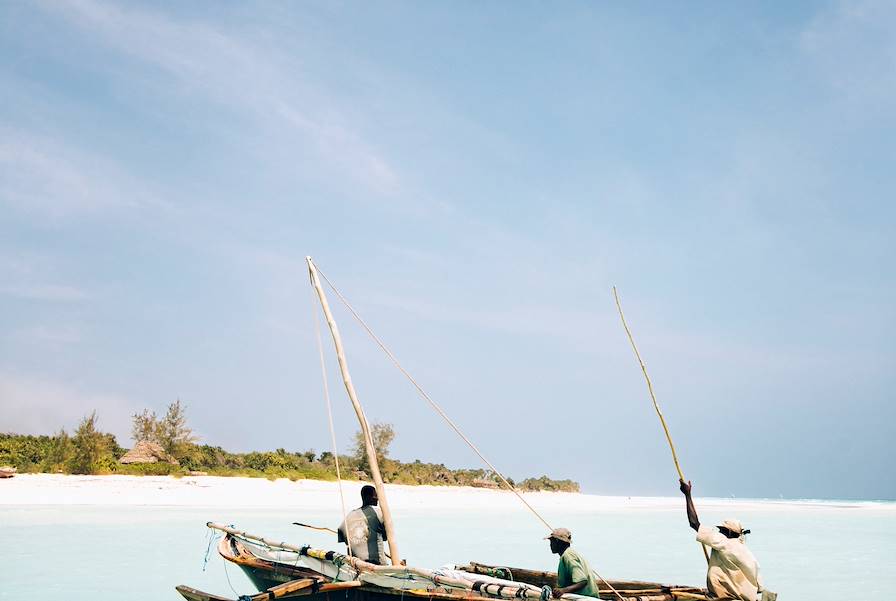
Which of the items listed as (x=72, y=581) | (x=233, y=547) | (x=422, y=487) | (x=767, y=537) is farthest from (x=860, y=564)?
(x=422, y=487)

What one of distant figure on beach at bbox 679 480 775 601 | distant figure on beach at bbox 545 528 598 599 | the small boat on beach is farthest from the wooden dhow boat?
distant figure on beach at bbox 679 480 775 601

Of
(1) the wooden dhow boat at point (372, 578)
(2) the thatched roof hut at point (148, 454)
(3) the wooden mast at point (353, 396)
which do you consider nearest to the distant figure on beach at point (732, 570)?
(1) the wooden dhow boat at point (372, 578)

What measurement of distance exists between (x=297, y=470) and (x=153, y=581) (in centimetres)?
2533

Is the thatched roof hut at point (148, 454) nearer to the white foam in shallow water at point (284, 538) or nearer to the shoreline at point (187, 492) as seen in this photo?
the shoreline at point (187, 492)

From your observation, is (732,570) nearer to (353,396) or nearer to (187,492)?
(353,396)

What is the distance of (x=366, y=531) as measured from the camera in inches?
431

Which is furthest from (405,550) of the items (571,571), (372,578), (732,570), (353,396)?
(732,570)

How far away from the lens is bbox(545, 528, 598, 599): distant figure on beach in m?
8.82

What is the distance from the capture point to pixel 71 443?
111ft

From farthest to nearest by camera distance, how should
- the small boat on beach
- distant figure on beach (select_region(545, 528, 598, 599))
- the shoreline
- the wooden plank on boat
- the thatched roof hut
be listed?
1. the thatched roof hut
2. the shoreline
3. the wooden plank on boat
4. the small boat on beach
5. distant figure on beach (select_region(545, 528, 598, 599))

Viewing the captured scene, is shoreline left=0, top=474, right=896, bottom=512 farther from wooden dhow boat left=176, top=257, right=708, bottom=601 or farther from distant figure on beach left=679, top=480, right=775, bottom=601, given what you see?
distant figure on beach left=679, top=480, right=775, bottom=601

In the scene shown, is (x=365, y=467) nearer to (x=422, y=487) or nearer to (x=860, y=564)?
(x=422, y=487)

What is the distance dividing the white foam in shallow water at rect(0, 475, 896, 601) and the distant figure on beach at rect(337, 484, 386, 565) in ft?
16.5

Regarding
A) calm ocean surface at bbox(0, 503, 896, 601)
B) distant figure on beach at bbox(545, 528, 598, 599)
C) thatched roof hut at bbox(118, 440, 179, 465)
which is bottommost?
calm ocean surface at bbox(0, 503, 896, 601)
